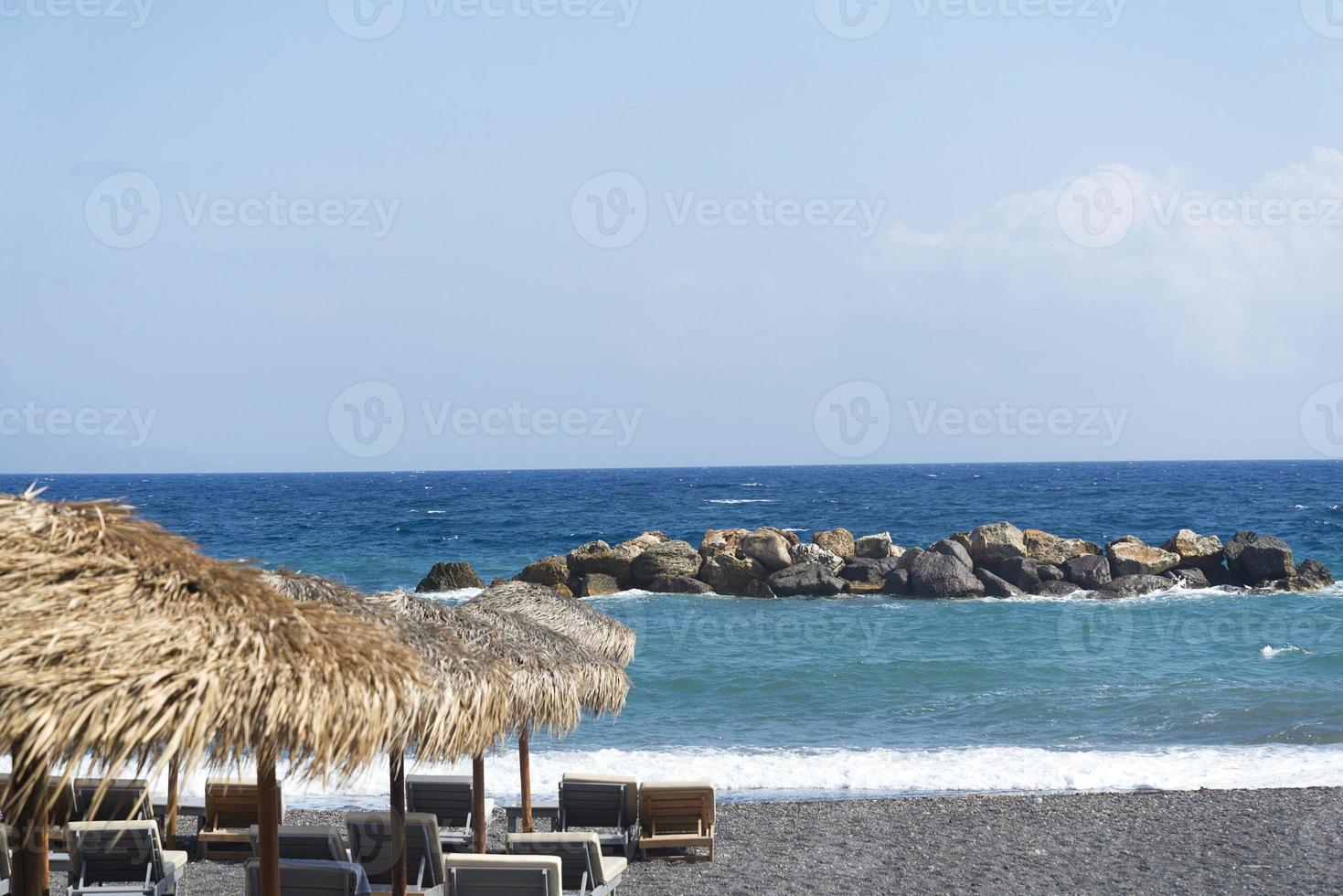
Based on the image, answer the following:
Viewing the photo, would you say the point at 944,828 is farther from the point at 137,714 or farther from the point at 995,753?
the point at 137,714

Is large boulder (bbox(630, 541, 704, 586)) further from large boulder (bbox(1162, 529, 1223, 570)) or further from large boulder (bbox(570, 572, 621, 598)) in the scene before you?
large boulder (bbox(1162, 529, 1223, 570))

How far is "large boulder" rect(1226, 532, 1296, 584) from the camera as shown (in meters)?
31.5

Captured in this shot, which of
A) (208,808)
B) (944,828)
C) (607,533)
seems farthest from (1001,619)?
(607,533)

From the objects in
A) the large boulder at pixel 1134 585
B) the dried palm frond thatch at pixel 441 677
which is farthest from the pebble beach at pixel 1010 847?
the large boulder at pixel 1134 585

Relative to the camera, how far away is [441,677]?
6.42 metres

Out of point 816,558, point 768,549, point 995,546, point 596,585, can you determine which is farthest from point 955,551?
point 596,585

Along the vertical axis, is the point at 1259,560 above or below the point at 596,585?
above

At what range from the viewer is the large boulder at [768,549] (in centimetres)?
3231

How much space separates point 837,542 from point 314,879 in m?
28.6

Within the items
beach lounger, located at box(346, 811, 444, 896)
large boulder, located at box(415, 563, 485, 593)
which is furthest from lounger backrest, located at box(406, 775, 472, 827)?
large boulder, located at box(415, 563, 485, 593)

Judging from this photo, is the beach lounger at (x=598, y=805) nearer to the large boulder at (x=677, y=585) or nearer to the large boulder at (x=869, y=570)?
the large boulder at (x=677, y=585)

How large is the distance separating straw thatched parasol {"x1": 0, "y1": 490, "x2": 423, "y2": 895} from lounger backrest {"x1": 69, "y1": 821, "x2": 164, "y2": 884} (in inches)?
113

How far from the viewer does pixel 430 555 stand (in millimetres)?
46375

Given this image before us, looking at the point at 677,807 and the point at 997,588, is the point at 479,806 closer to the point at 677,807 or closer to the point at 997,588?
the point at 677,807
